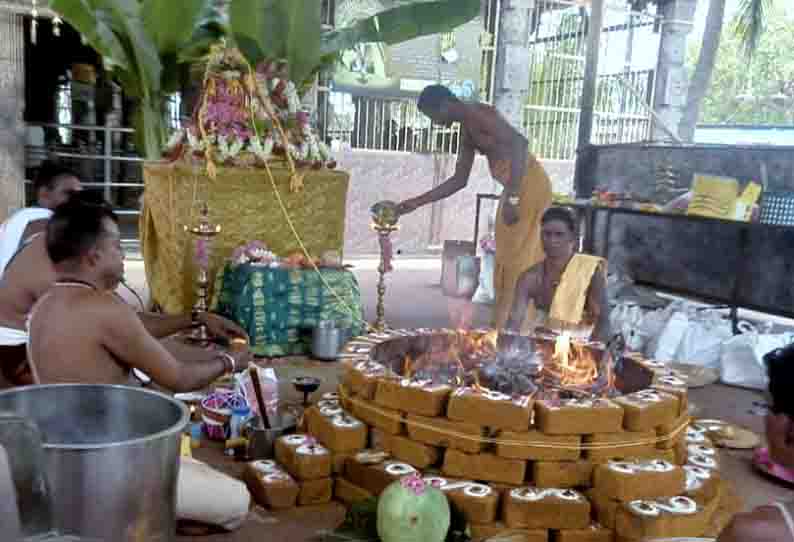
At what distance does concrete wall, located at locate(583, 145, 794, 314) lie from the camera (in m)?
7.13

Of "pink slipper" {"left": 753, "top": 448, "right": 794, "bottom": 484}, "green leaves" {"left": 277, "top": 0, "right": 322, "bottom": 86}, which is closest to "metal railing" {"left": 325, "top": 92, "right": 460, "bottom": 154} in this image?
"green leaves" {"left": 277, "top": 0, "right": 322, "bottom": 86}

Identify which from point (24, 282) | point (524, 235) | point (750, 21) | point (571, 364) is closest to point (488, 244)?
point (524, 235)

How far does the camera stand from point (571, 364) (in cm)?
422

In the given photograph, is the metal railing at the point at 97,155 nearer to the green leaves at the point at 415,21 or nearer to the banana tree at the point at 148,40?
the banana tree at the point at 148,40

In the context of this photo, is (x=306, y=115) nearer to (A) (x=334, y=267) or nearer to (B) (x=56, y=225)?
(A) (x=334, y=267)

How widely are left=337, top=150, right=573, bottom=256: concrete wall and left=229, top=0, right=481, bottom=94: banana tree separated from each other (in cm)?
375

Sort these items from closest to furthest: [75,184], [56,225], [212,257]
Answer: [56,225]
[75,184]
[212,257]

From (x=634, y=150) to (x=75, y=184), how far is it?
631cm

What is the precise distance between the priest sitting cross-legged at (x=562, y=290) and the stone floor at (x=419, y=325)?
104 cm

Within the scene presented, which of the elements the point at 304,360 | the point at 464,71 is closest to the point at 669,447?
the point at 304,360

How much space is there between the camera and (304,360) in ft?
19.8

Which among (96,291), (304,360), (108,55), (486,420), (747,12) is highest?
(747,12)

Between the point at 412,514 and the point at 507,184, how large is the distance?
137 inches

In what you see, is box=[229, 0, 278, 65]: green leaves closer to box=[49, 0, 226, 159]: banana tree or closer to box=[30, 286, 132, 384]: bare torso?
box=[49, 0, 226, 159]: banana tree
